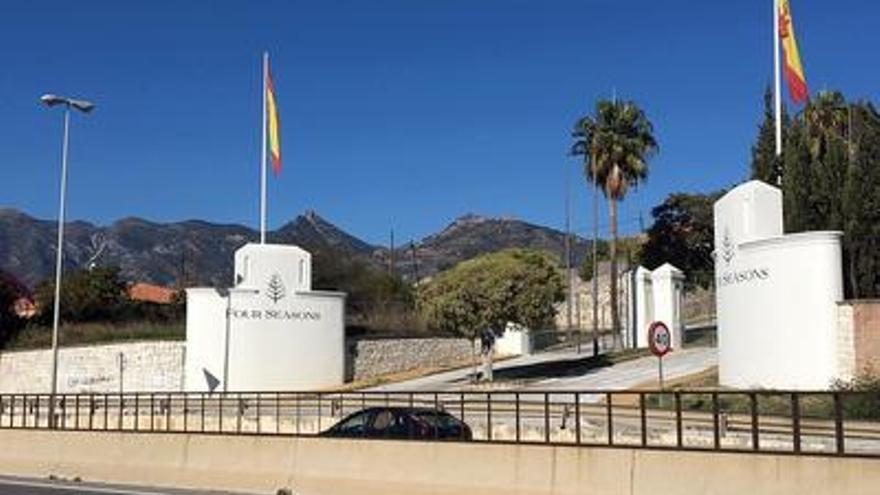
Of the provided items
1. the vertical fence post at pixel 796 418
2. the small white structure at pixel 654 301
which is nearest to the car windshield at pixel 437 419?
the vertical fence post at pixel 796 418

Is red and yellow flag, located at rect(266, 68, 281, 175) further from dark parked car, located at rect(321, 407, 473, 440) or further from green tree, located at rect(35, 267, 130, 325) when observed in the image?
dark parked car, located at rect(321, 407, 473, 440)

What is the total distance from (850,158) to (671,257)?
170 feet

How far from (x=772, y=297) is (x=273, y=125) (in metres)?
30.5

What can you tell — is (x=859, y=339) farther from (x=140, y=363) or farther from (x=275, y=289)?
(x=140, y=363)

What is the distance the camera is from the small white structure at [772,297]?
36.9m

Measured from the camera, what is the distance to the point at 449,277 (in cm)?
5931

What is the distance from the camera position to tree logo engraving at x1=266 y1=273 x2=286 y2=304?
59281mm

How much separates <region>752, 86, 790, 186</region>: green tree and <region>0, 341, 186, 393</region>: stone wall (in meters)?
28.6

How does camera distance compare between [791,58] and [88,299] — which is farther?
[88,299]

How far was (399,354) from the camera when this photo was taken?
68000mm

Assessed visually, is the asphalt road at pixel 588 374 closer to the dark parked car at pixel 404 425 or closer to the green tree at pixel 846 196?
the green tree at pixel 846 196

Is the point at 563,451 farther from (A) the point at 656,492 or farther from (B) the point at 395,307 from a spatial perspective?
(B) the point at 395,307

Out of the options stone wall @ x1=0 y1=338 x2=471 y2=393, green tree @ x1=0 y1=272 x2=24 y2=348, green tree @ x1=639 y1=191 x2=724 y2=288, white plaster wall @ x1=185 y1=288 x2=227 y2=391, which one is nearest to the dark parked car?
white plaster wall @ x1=185 y1=288 x2=227 y2=391

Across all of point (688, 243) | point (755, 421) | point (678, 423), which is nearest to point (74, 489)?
point (678, 423)
